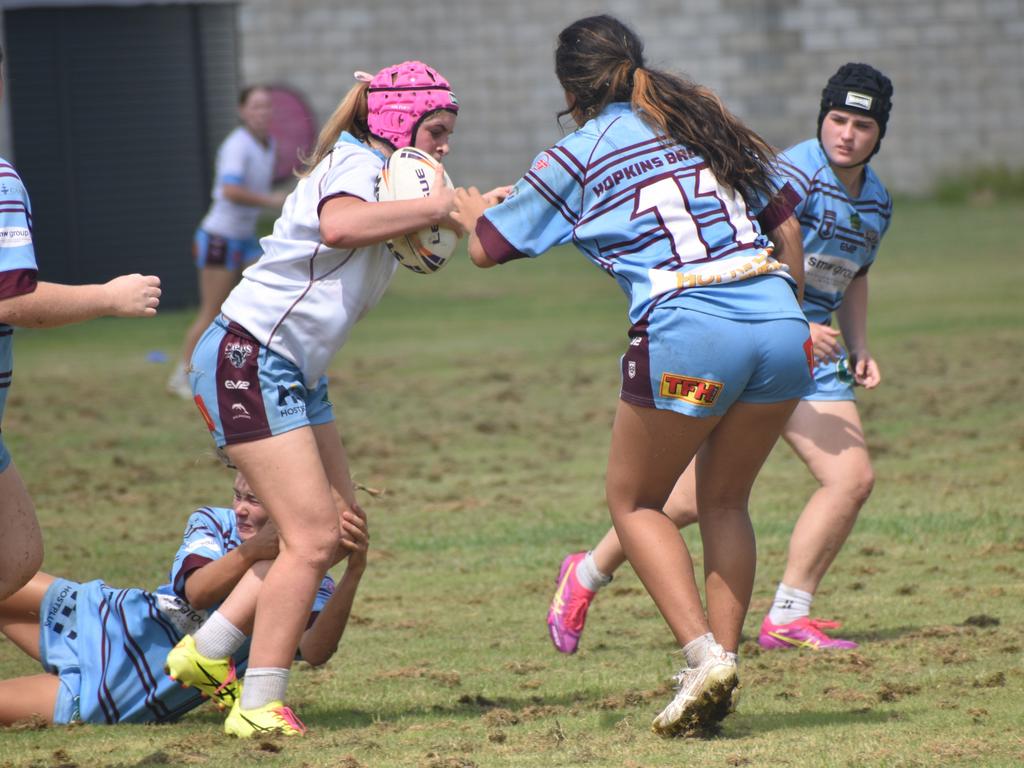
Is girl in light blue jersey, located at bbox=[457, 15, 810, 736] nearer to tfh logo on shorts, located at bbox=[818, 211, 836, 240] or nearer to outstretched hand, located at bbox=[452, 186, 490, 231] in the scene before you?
outstretched hand, located at bbox=[452, 186, 490, 231]

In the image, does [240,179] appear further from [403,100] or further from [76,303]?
[76,303]

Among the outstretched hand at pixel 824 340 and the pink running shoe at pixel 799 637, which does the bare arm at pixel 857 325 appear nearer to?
the outstretched hand at pixel 824 340

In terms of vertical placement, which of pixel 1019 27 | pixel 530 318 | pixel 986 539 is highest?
pixel 1019 27

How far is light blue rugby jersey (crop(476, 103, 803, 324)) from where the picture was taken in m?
4.19

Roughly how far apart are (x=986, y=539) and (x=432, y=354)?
25.0ft

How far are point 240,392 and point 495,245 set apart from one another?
0.85m

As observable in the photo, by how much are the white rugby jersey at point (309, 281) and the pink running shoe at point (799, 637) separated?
202cm

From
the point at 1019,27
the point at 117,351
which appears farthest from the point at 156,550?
the point at 1019,27

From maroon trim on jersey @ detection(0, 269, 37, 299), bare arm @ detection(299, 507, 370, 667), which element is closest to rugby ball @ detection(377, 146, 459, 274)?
bare arm @ detection(299, 507, 370, 667)

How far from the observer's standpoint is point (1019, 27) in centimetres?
2711

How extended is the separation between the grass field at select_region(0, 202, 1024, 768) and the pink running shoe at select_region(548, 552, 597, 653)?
90 millimetres

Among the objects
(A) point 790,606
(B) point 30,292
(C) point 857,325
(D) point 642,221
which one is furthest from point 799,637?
(B) point 30,292

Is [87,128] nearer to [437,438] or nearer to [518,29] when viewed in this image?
[437,438]

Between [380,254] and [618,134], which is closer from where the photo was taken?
[618,134]
